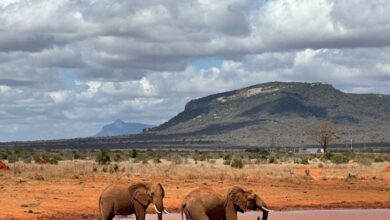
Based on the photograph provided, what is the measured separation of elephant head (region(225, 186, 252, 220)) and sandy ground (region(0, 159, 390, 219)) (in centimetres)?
1201

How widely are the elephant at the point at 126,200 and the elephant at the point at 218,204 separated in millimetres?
2049

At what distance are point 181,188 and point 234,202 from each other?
21.6 m

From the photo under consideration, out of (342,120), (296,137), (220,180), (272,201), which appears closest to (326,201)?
(272,201)

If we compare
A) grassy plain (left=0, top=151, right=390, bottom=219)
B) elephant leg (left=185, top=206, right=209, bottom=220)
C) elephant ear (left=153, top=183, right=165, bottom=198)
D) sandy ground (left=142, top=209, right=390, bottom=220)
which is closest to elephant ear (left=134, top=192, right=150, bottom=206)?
elephant ear (left=153, top=183, right=165, bottom=198)

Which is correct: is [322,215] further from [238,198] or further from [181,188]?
[238,198]

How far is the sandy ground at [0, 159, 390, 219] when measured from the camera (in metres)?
30.9

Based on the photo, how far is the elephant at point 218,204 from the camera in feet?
57.8

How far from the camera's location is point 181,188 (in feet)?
128

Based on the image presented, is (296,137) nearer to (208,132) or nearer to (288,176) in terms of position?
(208,132)

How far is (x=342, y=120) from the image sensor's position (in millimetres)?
191125

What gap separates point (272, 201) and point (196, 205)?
1816 centimetres

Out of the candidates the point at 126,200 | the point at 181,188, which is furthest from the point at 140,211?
the point at 181,188

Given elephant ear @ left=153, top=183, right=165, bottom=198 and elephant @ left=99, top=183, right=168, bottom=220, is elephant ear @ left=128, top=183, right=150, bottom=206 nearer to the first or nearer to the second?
elephant @ left=99, top=183, right=168, bottom=220

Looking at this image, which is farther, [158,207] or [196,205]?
[158,207]
